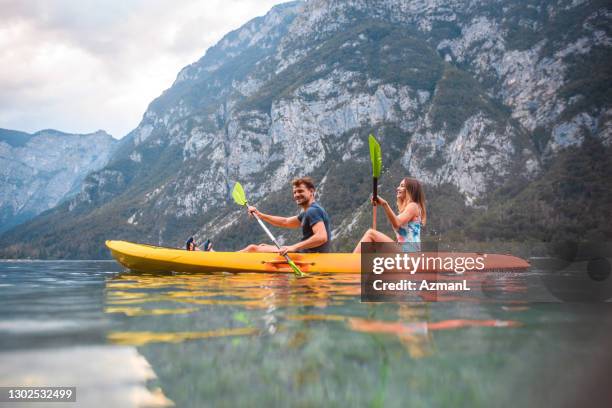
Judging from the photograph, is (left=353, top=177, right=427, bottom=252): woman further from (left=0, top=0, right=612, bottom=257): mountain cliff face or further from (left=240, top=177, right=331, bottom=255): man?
(left=0, top=0, right=612, bottom=257): mountain cliff face

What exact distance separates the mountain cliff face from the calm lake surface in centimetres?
9851

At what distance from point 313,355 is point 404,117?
131m

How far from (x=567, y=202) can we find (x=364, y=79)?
6409 cm

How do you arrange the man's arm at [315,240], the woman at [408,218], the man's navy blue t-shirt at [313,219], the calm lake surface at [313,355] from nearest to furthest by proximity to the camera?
the calm lake surface at [313,355] < the woman at [408,218] < the man's navy blue t-shirt at [313,219] < the man's arm at [315,240]

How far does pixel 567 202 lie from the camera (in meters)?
102

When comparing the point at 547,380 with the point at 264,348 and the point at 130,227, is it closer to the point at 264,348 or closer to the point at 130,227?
the point at 264,348

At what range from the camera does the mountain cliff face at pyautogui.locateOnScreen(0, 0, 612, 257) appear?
365ft

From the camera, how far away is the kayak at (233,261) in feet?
28.4

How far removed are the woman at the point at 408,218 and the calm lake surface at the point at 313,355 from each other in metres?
3.28

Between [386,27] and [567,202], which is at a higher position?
[386,27]

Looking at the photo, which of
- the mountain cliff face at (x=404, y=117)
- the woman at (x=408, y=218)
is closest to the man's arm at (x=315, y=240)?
the woman at (x=408, y=218)

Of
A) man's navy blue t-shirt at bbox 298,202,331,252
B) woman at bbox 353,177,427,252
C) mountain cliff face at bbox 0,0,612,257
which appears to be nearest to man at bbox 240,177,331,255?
man's navy blue t-shirt at bbox 298,202,331,252

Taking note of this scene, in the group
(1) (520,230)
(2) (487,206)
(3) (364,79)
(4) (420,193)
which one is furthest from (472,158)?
(4) (420,193)

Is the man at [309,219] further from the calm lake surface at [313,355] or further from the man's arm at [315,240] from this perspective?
the calm lake surface at [313,355]
